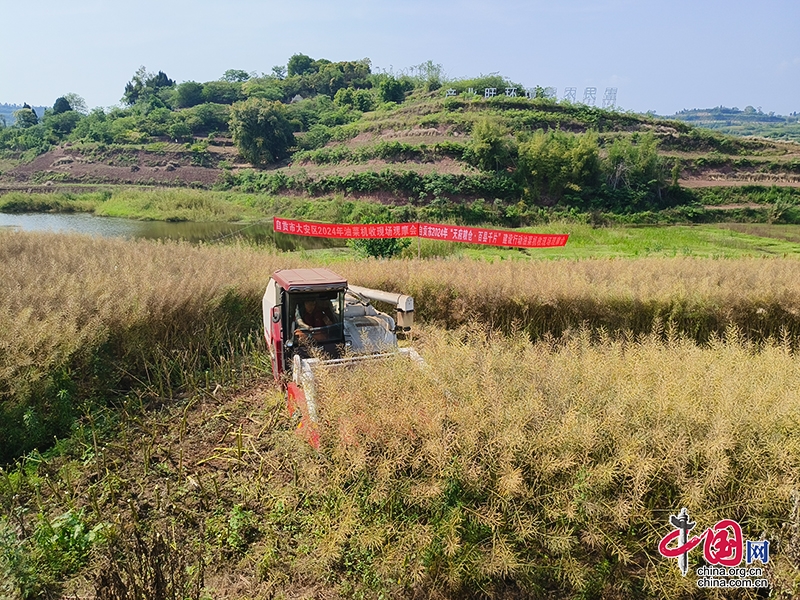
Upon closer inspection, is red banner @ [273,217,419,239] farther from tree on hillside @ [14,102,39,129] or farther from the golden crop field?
tree on hillside @ [14,102,39,129]

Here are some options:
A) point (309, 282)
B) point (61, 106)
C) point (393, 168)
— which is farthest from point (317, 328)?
point (61, 106)

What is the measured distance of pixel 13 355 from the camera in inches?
196

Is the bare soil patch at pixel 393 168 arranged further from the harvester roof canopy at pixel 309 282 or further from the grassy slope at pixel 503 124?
the harvester roof canopy at pixel 309 282

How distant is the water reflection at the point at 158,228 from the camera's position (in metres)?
21.5

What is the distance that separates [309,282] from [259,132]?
40.5 meters

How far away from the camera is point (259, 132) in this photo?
41938 mm

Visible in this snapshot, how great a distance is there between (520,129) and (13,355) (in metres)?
36.4

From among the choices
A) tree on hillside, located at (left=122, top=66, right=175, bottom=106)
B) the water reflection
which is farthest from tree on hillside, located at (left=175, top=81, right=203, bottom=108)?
the water reflection

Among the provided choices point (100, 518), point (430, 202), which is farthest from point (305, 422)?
point (430, 202)

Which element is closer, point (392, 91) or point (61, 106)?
point (392, 91)

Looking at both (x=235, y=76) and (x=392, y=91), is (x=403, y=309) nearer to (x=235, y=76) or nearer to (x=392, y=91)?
(x=392, y=91)

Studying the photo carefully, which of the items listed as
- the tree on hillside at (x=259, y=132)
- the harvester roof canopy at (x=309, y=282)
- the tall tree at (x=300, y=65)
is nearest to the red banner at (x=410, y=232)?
the harvester roof canopy at (x=309, y=282)

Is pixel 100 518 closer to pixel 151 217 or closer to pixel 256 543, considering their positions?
pixel 256 543

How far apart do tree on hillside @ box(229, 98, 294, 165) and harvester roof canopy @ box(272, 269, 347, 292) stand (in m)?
39.0
